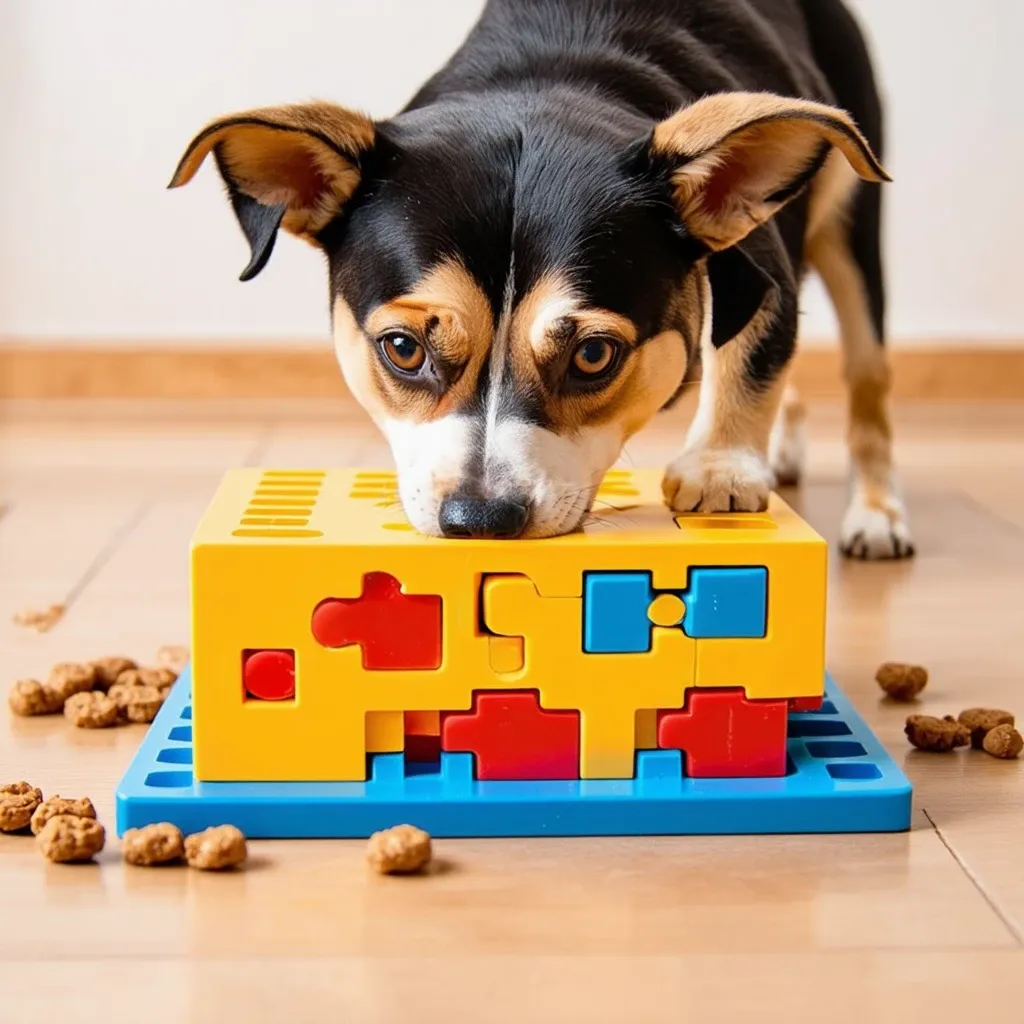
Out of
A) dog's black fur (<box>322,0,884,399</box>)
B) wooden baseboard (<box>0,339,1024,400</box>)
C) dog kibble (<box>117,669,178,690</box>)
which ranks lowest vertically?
wooden baseboard (<box>0,339,1024,400</box>)

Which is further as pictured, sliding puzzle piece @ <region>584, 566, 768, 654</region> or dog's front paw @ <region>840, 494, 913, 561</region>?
dog's front paw @ <region>840, 494, 913, 561</region>

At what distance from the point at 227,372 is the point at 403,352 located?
2732 mm

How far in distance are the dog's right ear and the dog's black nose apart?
462mm

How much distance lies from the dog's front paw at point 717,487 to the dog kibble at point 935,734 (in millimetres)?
323

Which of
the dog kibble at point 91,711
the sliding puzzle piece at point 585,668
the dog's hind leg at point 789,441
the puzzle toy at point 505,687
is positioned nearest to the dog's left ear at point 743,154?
the puzzle toy at point 505,687

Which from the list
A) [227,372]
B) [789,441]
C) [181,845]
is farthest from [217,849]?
[227,372]

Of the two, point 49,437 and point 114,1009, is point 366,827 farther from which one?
point 49,437

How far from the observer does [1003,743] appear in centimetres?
192

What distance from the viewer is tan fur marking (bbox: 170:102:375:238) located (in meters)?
1.83

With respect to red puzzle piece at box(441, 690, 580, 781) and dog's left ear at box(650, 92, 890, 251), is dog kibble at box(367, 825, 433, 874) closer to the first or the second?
red puzzle piece at box(441, 690, 580, 781)

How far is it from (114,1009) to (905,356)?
3.62 metres

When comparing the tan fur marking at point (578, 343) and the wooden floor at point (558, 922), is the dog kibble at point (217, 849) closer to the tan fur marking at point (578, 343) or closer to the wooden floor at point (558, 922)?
the wooden floor at point (558, 922)

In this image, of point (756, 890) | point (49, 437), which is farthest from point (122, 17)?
point (756, 890)

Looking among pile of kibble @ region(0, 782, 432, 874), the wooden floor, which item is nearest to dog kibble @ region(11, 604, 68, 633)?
the wooden floor
